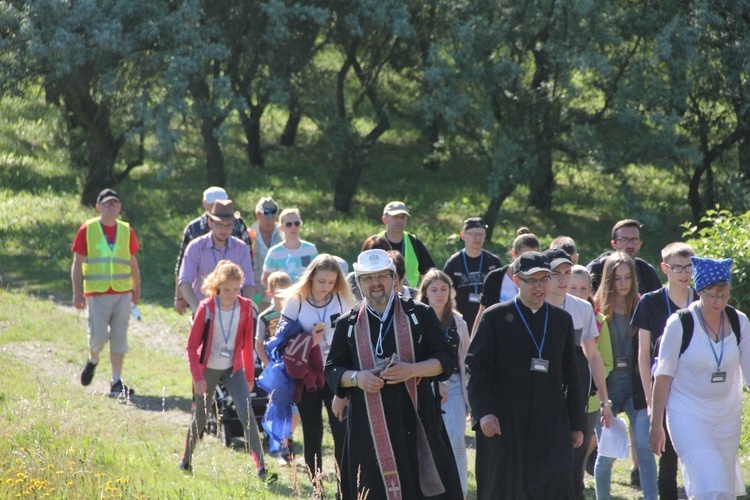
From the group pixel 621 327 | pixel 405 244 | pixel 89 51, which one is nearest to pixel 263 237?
pixel 405 244

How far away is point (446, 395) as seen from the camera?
791 cm

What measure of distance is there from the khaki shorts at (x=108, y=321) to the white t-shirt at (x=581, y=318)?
5553mm

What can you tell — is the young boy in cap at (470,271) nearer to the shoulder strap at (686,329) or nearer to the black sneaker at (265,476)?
the black sneaker at (265,476)

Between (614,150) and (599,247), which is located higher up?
(614,150)

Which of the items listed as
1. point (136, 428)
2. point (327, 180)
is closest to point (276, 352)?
point (136, 428)

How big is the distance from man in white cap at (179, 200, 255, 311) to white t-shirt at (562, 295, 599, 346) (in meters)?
3.61

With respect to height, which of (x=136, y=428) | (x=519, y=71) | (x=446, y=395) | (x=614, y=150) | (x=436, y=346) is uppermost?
(x=519, y=71)

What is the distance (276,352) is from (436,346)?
2.43 metres

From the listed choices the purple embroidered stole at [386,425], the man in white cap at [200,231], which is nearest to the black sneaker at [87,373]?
the man in white cap at [200,231]

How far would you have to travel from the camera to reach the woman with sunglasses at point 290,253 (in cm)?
1074

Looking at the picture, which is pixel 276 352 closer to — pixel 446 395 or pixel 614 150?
pixel 446 395

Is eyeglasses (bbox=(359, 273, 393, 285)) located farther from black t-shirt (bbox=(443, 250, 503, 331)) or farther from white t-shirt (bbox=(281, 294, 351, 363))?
black t-shirt (bbox=(443, 250, 503, 331))

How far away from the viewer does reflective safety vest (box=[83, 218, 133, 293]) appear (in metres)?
11.4

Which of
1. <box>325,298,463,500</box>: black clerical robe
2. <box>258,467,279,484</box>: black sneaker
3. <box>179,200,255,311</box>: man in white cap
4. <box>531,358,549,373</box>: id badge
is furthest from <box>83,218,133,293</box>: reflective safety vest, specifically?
<box>531,358,549,373</box>: id badge
